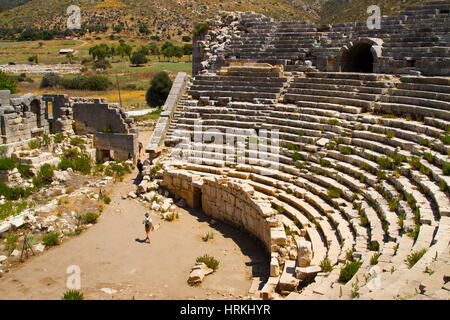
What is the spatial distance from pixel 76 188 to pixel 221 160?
4662 millimetres

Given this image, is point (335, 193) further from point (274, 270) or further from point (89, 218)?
point (89, 218)

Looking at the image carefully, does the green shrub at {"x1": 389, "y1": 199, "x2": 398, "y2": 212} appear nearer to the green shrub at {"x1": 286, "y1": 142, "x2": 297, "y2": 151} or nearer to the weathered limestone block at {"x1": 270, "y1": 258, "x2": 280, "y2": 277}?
the weathered limestone block at {"x1": 270, "y1": 258, "x2": 280, "y2": 277}

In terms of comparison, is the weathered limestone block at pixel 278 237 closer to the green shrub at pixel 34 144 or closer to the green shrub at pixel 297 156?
the green shrub at pixel 297 156

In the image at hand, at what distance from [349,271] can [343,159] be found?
528 centimetres

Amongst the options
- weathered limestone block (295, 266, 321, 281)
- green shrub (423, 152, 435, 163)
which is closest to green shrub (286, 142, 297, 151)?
green shrub (423, 152, 435, 163)

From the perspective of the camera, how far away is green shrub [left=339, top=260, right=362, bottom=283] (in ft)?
22.6

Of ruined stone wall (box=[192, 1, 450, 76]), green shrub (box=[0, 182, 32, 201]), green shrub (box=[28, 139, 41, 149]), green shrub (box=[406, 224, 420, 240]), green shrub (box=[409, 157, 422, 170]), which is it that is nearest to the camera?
green shrub (box=[406, 224, 420, 240])

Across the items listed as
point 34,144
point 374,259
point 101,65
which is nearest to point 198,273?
point 374,259

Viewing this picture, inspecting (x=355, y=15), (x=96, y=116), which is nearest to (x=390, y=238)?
(x=96, y=116)

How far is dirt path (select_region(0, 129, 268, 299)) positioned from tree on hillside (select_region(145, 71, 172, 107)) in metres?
16.8

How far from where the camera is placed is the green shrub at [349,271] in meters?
6.88

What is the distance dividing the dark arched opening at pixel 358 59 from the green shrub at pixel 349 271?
1136cm

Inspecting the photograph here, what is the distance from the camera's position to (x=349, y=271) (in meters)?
6.91
